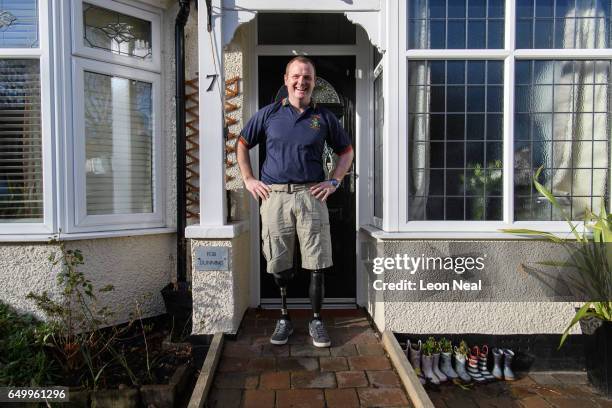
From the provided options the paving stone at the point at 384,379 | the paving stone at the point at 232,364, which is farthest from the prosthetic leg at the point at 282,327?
the paving stone at the point at 384,379

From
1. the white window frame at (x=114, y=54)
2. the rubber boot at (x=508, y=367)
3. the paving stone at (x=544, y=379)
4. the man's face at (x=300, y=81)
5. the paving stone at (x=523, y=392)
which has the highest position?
the white window frame at (x=114, y=54)

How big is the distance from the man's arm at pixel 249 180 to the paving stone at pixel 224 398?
114cm

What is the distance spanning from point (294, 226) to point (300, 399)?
1011mm

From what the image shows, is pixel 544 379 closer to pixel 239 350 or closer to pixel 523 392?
pixel 523 392

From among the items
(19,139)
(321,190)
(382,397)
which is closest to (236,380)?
(382,397)

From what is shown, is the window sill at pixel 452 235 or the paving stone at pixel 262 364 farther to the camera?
the window sill at pixel 452 235

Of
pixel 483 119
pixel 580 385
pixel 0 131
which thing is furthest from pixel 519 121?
pixel 0 131

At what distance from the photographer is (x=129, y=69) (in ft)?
9.90

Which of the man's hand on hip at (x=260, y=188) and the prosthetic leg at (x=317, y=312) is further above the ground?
the man's hand on hip at (x=260, y=188)

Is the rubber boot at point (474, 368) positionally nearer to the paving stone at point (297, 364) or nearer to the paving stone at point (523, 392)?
the paving stone at point (523, 392)

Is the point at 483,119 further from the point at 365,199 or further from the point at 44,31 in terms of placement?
the point at 44,31

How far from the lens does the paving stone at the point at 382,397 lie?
2070 mm

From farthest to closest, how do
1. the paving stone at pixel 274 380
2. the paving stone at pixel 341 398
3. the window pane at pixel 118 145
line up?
the window pane at pixel 118 145, the paving stone at pixel 274 380, the paving stone at pixel 341 398

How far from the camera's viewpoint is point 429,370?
2.55 m
